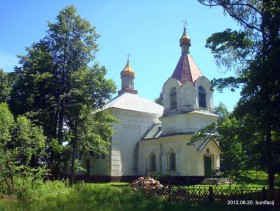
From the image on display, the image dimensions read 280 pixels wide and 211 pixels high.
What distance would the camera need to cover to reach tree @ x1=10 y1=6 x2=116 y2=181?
2005 centimetres

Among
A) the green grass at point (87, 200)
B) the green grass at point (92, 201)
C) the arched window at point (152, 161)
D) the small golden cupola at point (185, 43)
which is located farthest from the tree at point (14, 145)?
the small golden cupola at point (185, 43)

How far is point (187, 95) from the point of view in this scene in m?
25.0

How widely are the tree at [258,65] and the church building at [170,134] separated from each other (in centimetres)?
1224

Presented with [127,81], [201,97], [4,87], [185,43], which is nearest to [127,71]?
[127,81]

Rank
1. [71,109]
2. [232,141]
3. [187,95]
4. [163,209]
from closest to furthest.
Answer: [163,209] → [232,141] → [71,109] → [187,95]

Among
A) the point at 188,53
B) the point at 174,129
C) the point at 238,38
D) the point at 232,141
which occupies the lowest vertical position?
the point at 232,141

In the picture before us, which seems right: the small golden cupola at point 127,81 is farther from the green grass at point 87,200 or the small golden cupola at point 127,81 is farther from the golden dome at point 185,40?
the green grass at point 87,200

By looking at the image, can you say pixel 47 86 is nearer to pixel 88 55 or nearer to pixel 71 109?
pixel 71 109

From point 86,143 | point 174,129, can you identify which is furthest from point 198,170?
point 86,143

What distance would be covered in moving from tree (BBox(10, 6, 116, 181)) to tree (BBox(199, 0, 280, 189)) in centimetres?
1093

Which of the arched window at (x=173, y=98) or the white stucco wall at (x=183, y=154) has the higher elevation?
the arched window at (x=173, y=98)

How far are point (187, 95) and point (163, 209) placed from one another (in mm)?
16382

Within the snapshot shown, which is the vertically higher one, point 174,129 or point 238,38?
point 238,38

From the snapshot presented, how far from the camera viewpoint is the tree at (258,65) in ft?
31.9
